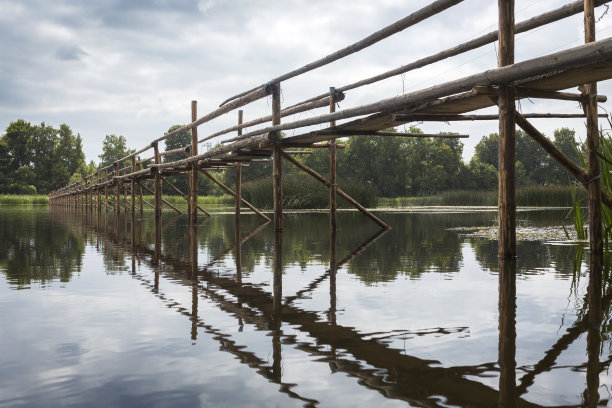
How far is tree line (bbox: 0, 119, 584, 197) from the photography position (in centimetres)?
6112

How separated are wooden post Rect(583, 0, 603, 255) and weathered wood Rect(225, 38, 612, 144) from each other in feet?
5.07

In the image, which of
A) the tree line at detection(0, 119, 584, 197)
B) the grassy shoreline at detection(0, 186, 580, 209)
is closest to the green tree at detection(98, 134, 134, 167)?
the tree line at detection(0, 119, 584, 197)

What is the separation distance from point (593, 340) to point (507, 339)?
39 cm

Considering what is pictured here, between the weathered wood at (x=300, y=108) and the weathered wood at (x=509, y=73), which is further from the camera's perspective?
the weathered wood at (x=300, y=108)

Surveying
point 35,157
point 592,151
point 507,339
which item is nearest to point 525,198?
point 592,151

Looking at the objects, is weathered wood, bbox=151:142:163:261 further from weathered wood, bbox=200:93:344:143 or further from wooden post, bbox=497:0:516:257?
wooden post, bbox=497:0:516:257

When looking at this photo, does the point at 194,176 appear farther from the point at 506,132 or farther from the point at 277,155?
the point at 506,132

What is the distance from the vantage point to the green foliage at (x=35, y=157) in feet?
261

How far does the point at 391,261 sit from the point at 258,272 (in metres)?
1.50

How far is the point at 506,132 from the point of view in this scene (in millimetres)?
5285

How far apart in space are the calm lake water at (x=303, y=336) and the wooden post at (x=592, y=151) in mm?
921

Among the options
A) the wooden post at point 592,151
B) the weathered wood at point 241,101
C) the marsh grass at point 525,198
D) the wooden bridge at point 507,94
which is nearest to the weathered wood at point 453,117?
the wooden bridge at point 507,94

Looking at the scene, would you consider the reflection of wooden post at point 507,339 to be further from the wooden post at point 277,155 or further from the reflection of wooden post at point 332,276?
the wooden post at point 277,155

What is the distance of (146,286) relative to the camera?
4594mm
